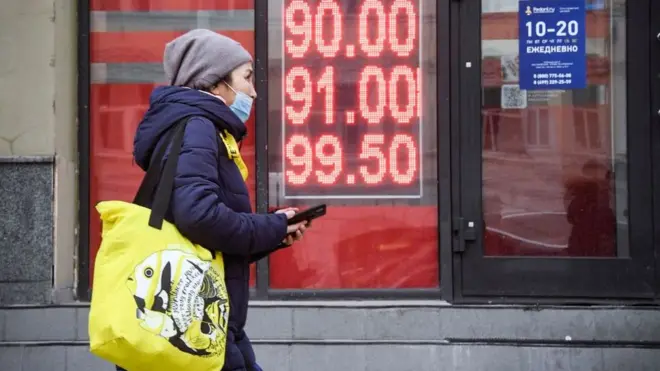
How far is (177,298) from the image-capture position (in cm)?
274

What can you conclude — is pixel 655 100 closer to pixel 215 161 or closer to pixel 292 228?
pixel 292 228

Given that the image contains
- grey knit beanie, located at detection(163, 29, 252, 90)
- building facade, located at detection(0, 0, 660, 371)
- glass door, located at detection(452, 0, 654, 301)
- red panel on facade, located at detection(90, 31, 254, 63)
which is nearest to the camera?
grey knit beanie, located at detection(163, 29, 252, 90)

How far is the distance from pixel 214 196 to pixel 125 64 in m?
4.23

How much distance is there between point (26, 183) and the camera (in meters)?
6.48

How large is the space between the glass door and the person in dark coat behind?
363 centimetres

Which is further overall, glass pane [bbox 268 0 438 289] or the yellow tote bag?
glass pane [bbox 268 0 438 289]

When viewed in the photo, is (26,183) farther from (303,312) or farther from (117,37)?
(303,312)

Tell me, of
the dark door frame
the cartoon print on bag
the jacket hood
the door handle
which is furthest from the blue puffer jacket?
the dark door frame

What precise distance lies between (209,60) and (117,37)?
3.94 metres

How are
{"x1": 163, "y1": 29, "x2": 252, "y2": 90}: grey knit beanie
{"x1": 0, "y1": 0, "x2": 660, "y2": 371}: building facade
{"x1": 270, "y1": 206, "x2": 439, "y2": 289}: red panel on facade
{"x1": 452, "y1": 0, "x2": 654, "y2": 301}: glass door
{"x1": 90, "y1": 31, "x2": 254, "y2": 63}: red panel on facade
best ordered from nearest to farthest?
1. {"x1": 163, "y1": 29, "x2": 252, "y2": 90}: grey knit beanie
2. {"x1": 0, "y1": 0, "x2": 660, "y2": 371}: building facade
3. {"x1": 452, "y1": 0, "x2": 654, "y2": 301}: glass door
4. {"x1": 270, "y1": 206, "x2": 439, "y2": 289}: red panel on facade
5. {"x1": 90, "y1": 31, "x2": 254, "y2": 63}: red panel on facade

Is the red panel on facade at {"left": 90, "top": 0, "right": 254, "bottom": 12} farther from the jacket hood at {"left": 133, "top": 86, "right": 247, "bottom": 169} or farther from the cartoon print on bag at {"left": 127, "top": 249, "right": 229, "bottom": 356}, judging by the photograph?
the cartoon print on bag at {"left": 127, "top": 249, "right": 229, "bottom": 356}

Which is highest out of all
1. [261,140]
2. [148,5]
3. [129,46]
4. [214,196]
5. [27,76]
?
[148,5]

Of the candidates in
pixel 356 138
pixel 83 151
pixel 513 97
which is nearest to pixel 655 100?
pixel 513 97

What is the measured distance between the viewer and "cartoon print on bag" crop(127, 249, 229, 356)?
2.72m
